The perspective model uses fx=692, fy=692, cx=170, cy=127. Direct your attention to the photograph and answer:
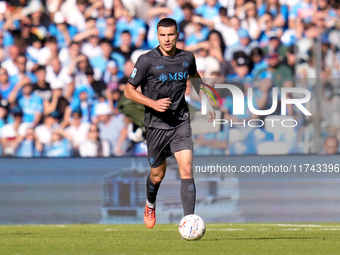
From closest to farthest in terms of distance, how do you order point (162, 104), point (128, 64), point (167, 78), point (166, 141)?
point (162, 104), point (167, 78), point (166, 141), point (128, 64)

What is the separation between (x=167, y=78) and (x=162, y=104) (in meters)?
0.43

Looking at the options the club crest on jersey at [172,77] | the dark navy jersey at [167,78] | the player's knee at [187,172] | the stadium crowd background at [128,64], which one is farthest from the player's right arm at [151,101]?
the stadium crowd background at [128,64]

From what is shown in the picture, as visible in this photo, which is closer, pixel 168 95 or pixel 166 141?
pixel 168 95

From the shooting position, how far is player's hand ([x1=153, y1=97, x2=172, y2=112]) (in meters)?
6.86

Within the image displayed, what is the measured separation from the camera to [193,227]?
6609 mm

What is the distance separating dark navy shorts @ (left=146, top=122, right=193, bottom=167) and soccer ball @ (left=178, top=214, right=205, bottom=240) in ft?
2.81

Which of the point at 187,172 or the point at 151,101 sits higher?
the point at 151,101

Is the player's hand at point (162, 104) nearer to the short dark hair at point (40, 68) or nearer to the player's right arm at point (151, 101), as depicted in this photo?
the player's right arm at point (151, 101)

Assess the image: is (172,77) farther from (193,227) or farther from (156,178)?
(193,227)

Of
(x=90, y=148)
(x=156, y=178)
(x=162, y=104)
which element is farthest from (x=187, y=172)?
(x=90, y=148)

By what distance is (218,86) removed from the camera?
11.1 m

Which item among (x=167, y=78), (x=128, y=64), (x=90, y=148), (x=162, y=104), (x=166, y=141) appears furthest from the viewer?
(x=128, y=64)

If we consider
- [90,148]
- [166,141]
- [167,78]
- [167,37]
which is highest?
[167,37]

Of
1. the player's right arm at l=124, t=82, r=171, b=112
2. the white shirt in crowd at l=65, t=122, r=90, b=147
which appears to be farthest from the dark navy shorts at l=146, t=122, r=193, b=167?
the white shirt in crowd at l=65, t=122, r=90, b=147
